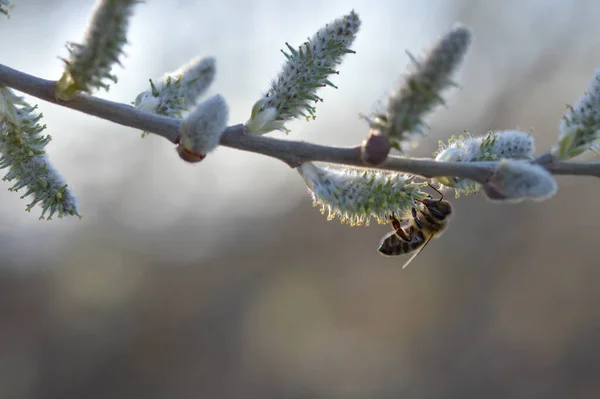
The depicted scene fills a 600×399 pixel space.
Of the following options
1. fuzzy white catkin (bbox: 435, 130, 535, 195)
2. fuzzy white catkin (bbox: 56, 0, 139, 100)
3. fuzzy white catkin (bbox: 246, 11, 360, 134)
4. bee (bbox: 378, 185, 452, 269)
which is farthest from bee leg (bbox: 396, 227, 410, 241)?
fuzzy white catkin (bbox: 56, 0, 139, 100)

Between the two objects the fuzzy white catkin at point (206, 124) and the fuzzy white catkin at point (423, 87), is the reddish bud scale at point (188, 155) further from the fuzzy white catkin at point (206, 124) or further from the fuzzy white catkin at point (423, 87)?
the fuzzy white catkin at point (423, 87)

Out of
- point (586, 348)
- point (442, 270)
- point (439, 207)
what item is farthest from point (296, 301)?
point (439, 207)

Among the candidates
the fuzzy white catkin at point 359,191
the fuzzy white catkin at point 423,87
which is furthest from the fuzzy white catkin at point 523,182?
the fuzzy white catkin at point 359,191

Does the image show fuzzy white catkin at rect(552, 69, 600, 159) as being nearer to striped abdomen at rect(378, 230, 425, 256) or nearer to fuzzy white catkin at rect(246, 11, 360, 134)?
fuzzy white catkin at rect(246, 11, 360, 134)

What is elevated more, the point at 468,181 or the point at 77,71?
the point at 468,181

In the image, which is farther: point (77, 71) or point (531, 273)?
point (531, 273)

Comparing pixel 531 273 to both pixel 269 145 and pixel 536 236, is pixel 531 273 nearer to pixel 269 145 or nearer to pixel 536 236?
pixel 536 236

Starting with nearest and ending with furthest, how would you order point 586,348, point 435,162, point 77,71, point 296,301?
point 77,71 → point 435,162 → point 586,348 → point 296,301
